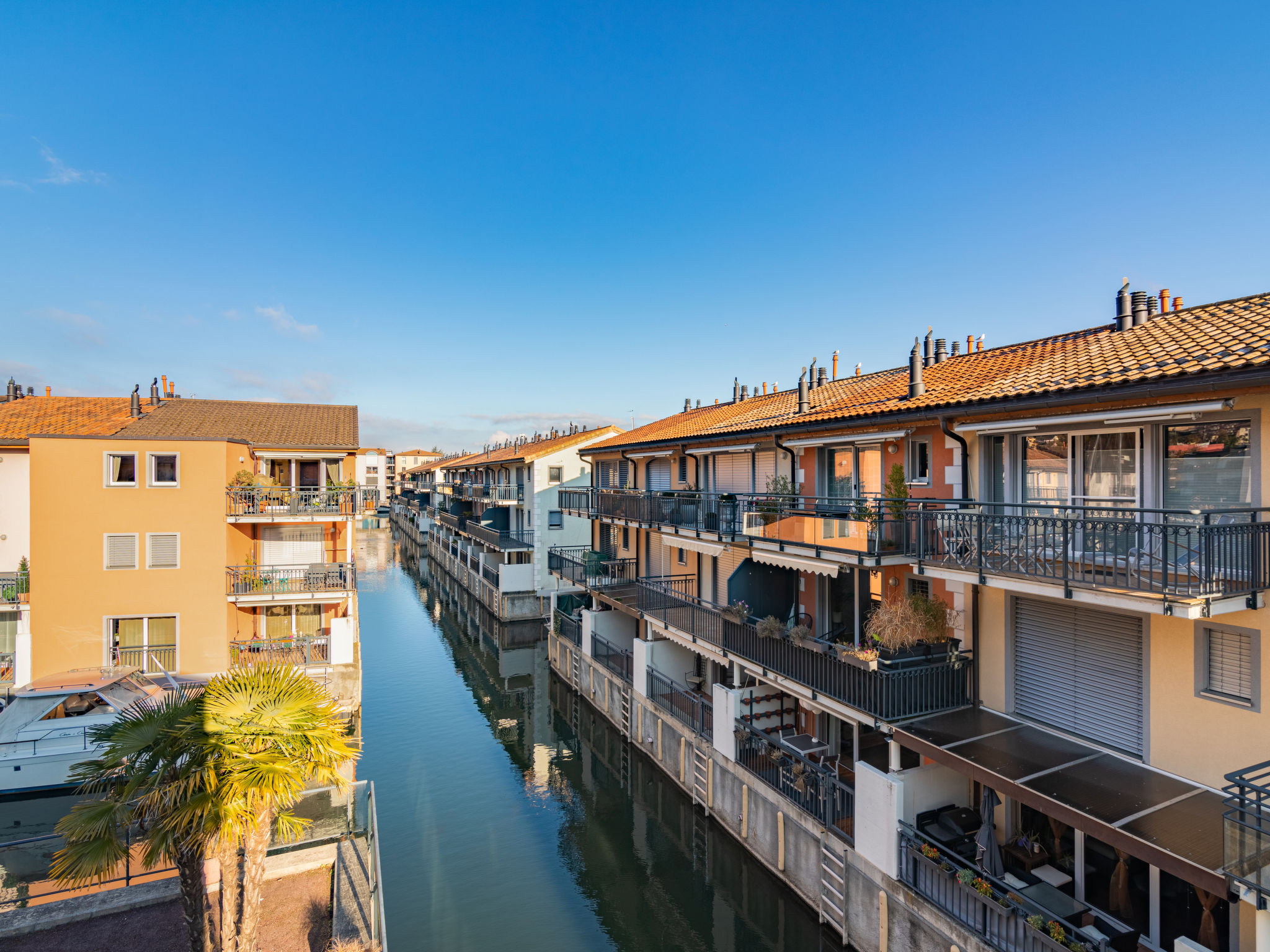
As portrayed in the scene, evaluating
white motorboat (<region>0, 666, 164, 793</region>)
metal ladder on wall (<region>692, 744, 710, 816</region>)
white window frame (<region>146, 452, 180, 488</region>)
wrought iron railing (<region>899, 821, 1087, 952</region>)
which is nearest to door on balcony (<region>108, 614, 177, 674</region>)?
white motorboat (<region>0, 666, 164, 793</region>)

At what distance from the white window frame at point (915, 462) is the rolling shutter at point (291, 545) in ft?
71.2

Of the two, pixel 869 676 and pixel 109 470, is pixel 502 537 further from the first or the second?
pixel 869 676

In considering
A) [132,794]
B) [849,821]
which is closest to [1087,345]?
[849,821]

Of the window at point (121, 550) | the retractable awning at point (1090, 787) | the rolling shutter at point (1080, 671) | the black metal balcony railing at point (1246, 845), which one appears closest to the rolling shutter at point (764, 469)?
the rolling shutter at point (1080, 671)

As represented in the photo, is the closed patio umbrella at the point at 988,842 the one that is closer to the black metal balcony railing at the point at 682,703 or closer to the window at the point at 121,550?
the black metal balcony railing at the point at 682,703

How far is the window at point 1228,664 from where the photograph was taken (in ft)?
26.1

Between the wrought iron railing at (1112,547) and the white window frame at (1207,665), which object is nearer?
the wrought iron railing at (1112,547)

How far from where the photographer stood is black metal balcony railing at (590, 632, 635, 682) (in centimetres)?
2355

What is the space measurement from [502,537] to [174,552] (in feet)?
77.1

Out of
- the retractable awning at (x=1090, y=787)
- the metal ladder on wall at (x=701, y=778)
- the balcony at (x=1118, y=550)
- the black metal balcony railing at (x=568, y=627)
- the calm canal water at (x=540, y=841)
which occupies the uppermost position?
the balcony at (x=1118, y=550)

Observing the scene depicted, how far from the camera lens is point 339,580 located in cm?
2405

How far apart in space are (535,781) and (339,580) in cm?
1036

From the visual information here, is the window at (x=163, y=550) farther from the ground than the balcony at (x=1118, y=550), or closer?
closer

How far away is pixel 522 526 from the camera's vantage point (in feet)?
143
